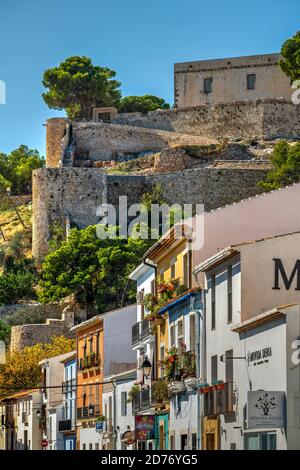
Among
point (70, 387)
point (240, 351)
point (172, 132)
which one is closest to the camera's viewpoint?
point (240, 351)

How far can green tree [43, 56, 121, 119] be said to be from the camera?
5354 inches

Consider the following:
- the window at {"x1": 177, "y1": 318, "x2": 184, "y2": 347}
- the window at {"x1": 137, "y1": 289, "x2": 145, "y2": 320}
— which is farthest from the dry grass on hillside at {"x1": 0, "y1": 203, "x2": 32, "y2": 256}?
the window at {"x1": 177, "y1": 318, "x2": 184, "y2": 347}

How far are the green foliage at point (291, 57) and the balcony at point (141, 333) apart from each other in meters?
60.9

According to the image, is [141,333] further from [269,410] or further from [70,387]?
[269,410]

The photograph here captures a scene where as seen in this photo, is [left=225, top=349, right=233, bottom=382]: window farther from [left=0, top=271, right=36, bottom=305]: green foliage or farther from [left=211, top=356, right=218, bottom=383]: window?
[left=0, top=271, right=36, bottom=305]: green foliage

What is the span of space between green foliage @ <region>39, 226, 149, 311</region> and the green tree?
32.6m

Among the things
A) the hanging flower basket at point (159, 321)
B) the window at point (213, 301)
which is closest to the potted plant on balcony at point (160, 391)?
the hanging flower basket at point (159, 321)

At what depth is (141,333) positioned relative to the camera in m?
57.1

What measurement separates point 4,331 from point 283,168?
21.5 m

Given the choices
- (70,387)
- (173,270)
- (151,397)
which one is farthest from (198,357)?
(70,387)

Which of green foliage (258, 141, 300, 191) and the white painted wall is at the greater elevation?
green foliage (258, 141, 300, 191)

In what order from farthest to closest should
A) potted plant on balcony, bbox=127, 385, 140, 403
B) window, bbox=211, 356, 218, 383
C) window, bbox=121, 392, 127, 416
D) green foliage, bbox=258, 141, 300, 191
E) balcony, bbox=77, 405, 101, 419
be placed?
green foliage, bbox=258, 141, 300, 191
balcony, bbox=77, 405, 101, 419
window, bbox=121, 392, 127, 416
potted plant on balcony, bbox=127, 385, 140, 403
window, bbox=211, 356, 218, 383

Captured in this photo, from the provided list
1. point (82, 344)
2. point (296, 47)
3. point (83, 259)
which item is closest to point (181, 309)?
point (82, 344)

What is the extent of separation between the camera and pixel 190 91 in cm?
13062
